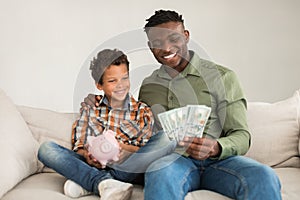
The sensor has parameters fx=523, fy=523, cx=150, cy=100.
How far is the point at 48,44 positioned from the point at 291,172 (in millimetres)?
1462

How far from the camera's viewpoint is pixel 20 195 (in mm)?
1906

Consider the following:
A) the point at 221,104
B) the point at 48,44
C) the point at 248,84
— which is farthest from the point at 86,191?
the point at 248,84

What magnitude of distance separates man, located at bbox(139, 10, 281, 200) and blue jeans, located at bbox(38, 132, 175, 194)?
0.24 ft

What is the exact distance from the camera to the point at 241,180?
1.78 meters

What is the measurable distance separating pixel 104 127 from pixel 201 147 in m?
0.48

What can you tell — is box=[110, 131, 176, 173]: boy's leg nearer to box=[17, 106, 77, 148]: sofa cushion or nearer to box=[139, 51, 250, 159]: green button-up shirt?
box=[139, 51, 250, 159]: green button-up shirt

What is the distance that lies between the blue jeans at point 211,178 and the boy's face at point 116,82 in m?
0.35

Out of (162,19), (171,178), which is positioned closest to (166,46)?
(162,19)

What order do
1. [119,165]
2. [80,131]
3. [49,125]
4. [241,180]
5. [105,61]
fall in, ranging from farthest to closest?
[49,125] → [80,131] → [105,61] → [119,165] → [241,180]

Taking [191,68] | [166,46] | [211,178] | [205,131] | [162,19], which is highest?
[162,19]

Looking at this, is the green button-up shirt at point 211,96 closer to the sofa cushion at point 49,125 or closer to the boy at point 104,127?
the boy at point 104,127

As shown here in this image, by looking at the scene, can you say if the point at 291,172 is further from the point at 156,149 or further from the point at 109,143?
the point at 109,143

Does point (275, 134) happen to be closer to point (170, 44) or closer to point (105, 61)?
point (170, 44)

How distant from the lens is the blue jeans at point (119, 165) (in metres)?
1.97
